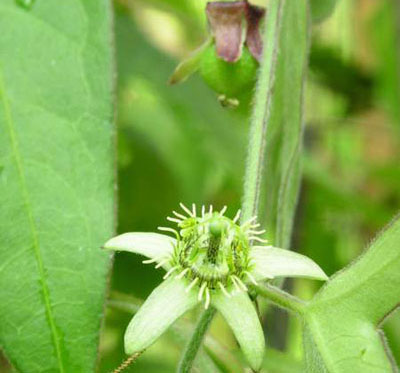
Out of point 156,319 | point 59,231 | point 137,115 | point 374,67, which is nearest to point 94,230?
point 59,231

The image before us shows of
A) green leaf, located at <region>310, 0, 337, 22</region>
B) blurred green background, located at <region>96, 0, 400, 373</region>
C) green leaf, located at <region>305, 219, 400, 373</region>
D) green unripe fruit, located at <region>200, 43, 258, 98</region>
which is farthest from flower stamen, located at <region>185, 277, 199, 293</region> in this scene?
blurred green background, located at <region>96, 0, 400, 373</region>

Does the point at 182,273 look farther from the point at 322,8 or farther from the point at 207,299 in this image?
the point at 322,8

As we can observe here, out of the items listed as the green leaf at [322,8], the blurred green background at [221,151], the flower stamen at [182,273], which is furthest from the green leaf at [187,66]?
the blurred green background at [221,151]

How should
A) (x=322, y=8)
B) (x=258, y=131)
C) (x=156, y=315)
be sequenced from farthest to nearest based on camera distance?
1. (x=322, y=8)
2. (x=258, y=131)
3. (x=156, y=315)

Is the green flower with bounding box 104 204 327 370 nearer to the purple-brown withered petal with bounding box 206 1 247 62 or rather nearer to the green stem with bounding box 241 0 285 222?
the green stem with bounding box 241 0 285 222

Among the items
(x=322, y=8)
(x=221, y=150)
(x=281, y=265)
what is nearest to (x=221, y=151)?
(x=221, y=150)

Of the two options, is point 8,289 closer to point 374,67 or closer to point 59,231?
point 59,231

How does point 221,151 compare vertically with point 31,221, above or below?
below
